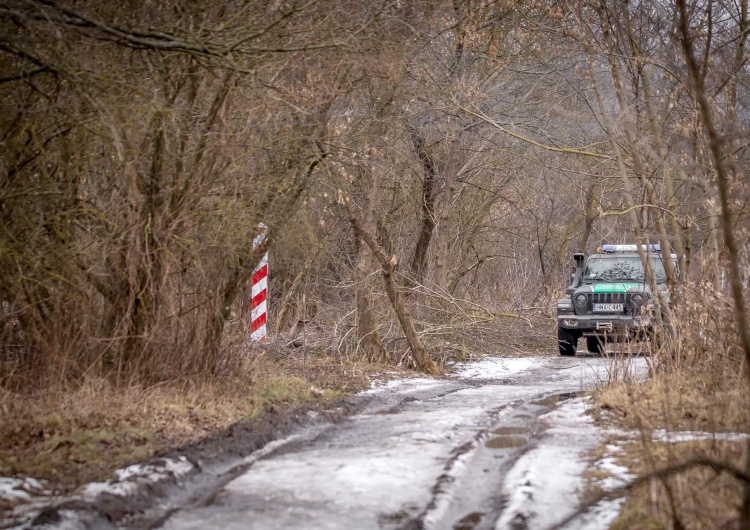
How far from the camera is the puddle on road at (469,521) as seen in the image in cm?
534

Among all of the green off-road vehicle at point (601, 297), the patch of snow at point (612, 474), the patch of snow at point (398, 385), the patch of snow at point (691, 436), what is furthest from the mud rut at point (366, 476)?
the green off-road vehicle at point (601, 297)

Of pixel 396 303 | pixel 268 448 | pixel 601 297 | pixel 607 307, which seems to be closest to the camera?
pixel 268 448

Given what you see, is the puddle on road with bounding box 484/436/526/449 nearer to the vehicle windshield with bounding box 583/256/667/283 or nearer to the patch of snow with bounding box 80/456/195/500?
the patch of snow with bounding box 80/456/195/500

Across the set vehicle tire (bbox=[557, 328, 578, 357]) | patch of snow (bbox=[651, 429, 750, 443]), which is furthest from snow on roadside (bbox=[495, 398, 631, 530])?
vehicle tire (bbox=[557, 328, 578, 357])

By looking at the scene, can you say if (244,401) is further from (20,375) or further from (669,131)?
(669,131)

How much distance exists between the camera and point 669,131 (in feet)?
41.5

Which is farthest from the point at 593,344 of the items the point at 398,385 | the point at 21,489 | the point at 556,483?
the point at 21,489

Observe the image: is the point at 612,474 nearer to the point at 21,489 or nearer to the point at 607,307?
the point at 21,489

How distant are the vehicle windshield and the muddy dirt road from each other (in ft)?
30.9

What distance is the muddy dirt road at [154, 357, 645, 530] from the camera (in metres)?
5.43

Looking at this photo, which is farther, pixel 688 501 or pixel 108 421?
pixel 108 421

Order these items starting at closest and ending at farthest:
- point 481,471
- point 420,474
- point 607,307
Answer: point 420,474, point 481,471, point 607,307

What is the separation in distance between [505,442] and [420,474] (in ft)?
5.43

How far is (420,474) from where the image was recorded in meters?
6.55
